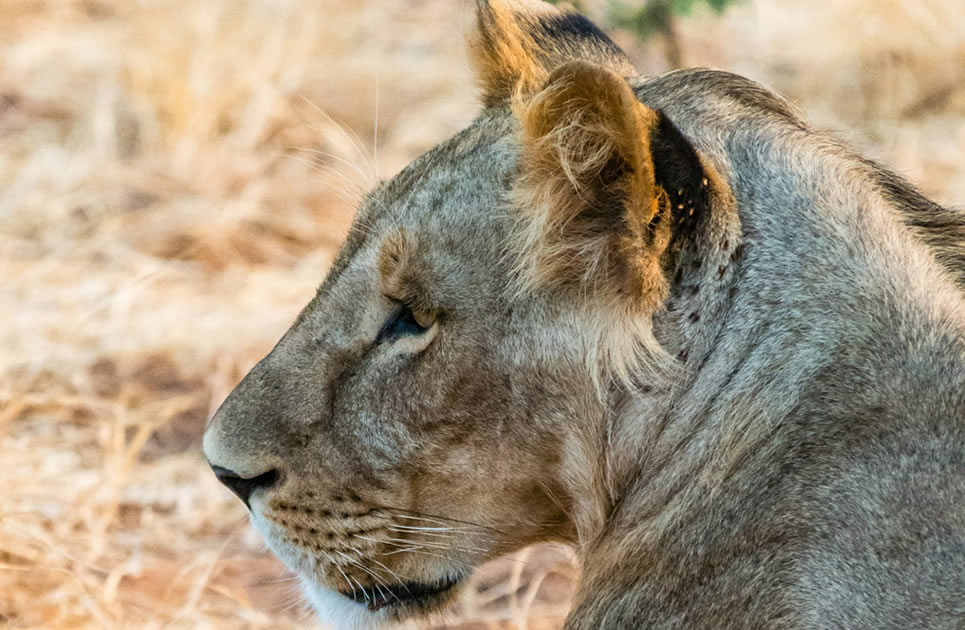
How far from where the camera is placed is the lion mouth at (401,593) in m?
2.72

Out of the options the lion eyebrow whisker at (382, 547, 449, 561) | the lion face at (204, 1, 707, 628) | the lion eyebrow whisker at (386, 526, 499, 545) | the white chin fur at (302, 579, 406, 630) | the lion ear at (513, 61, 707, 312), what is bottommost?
the white chin fur at (302, 579, 406, 630)

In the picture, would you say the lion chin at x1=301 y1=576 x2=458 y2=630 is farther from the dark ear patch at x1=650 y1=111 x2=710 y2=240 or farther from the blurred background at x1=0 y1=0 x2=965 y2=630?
the dark ear patch at x1=650 y1=111 x2=710 y2=240

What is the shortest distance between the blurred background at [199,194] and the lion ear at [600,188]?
2.40ft

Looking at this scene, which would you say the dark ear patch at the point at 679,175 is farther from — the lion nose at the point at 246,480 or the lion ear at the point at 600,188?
the lion nose at the point at 246,480

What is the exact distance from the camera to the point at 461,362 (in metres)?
2.49

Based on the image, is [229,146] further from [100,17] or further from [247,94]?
[100,17]

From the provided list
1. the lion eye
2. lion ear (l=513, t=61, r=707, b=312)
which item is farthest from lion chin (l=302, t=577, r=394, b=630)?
lion ear (l=513, t=61, r=707, b=312)

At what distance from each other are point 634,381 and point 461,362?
335 mm

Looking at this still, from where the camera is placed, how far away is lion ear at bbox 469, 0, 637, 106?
9.50 ft

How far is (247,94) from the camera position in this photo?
7.45 metres

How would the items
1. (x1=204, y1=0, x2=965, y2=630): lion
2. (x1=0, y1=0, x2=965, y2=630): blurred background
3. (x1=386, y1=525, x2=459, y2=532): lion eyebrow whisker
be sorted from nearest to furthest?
1. (x1=204, y1=0, x2=965, y2=630): lion
2. (x1=386, y1=525, x2=459, y2=532): lion eyebrow whisker
3. (x1=0, y1=0, x2=965, y2=630): blurred background

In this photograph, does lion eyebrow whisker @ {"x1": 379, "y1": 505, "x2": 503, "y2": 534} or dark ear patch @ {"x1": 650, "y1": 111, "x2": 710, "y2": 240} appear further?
lion eyebrow whisker @ {"x1": 379, "y1": 505, "x2": 503, "y2": 534}

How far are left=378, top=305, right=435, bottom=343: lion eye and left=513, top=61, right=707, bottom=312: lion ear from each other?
9.1 inches

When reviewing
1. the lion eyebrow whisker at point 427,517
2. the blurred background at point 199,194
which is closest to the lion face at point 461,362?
the lion eyebrow whisker at point 427,517
